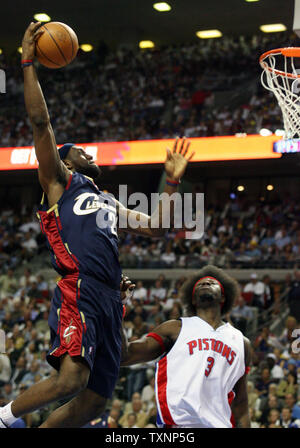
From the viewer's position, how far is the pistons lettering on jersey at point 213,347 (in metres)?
4.29

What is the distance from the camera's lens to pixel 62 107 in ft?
59.2

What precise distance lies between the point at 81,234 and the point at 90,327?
1.66 ft

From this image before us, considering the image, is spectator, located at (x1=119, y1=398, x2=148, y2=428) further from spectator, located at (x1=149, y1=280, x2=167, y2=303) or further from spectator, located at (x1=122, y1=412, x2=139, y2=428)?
spectator, located at (x1=149, y1=280, x2=167, y2=303)

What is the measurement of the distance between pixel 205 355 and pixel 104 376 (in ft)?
2.86

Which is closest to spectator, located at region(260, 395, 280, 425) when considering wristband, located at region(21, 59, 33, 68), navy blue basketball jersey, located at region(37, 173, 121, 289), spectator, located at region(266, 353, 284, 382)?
spectator, located at region(266, 353, 284, 382)

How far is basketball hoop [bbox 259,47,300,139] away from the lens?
716 cm

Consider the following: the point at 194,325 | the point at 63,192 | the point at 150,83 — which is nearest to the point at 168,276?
the point at 150,83

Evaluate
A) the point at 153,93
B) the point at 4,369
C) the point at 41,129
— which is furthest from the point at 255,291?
the point at 41,129

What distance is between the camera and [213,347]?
430 centimetres

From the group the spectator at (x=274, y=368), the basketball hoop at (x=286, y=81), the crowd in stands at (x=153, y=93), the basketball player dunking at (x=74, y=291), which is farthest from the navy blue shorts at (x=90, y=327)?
the crowd in stands at (x=153, y=93)

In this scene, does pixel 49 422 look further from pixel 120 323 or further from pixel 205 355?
pixel 205 355

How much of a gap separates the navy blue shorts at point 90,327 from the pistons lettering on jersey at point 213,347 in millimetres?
768

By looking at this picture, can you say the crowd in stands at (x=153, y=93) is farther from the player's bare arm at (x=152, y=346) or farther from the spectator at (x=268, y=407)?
the player's bare arm at (x=152, y=346)

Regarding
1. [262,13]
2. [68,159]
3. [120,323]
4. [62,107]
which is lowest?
[120,323]
